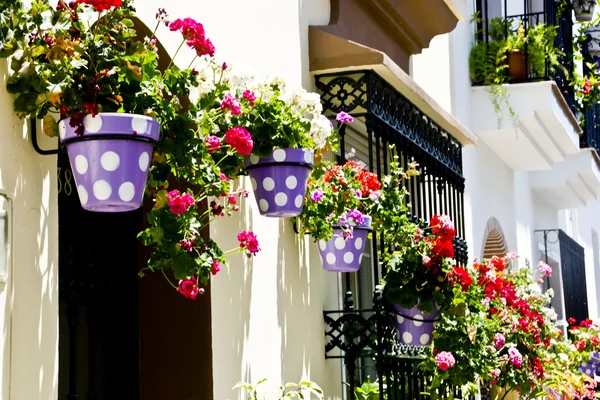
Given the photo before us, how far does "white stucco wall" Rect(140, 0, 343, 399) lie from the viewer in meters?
4.81

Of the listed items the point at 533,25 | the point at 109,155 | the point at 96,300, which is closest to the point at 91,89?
the point at 109,155

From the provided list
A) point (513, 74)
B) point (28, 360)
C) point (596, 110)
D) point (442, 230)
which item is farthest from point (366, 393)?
point (596, 110)

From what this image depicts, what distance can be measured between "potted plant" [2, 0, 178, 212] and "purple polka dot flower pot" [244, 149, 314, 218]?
114 cm

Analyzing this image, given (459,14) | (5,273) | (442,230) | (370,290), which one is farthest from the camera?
(459,14)

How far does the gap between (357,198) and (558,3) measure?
845 cm

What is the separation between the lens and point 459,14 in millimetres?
8602

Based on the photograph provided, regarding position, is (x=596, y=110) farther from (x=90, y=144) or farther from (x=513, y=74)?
(x=90, y=144)

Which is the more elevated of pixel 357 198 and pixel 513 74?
pixel 513 74

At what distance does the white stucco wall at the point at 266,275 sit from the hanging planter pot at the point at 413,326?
1.30 feet

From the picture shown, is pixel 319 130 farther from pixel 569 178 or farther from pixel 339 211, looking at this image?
pixel 569 178

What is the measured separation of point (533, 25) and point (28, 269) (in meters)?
10.4

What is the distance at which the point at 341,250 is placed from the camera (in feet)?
18.7

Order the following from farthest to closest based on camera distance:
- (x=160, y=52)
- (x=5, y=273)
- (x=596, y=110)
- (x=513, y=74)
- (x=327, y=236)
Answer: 1. (x=596, y=110)
2. (x=513, y=74)
3. (x=327, y=236)
4. (x=160, y=52)
5. (x=5, y=273)

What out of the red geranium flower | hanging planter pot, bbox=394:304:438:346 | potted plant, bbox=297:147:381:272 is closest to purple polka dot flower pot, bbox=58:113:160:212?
the red geranium flower
